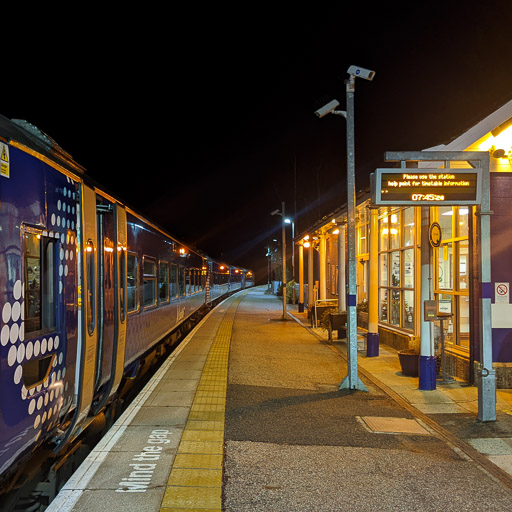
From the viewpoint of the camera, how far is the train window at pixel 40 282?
12.3ft

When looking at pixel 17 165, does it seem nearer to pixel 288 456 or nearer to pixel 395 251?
pixel 288 456

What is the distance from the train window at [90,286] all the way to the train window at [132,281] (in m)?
1.93

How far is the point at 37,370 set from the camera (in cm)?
385

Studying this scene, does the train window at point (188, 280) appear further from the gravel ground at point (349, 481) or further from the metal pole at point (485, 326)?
the gravel ground at point (349, 481)

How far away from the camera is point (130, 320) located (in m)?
7.33

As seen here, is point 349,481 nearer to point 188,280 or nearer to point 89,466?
point 89,466

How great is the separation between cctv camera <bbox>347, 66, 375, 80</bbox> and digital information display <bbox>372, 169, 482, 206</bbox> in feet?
5.89

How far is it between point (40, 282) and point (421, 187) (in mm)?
5347

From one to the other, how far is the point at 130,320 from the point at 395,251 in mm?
Result: 8334

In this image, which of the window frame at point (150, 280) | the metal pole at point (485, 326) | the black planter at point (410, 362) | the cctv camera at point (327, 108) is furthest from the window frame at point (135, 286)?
the black planter at point (410, 362)

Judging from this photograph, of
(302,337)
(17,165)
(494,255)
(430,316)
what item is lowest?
(302,337)

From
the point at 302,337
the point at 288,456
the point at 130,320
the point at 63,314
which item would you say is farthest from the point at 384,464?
the point at 302,337

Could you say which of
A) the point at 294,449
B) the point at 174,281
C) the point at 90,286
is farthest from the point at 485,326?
the point at 174,281

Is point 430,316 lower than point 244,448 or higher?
higher
